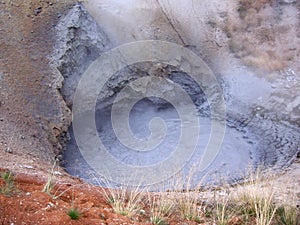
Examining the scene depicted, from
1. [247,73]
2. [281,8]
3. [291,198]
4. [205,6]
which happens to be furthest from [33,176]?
[281,8]

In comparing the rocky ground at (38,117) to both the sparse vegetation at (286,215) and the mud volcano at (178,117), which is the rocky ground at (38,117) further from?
the sparse vegetation at (286,215)

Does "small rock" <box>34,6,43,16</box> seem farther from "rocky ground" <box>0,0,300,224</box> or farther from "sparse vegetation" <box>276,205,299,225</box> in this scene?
"sparse vegetation" <box>276,205,299,225</box>

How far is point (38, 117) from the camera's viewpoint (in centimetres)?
904

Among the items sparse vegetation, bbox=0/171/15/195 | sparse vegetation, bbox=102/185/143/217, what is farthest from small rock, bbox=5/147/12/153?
sparse vegetation, bbox=102/185/143/217

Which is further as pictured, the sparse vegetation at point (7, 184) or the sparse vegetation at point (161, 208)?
the sparse vegetation at point (161, 208)

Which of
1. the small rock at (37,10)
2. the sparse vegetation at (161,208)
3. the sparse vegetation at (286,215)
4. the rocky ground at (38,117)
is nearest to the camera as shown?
the rocky ground at (38,117)

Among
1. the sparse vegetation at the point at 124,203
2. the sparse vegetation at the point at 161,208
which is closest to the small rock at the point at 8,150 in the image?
the sparse vegetation at the point at 124,203

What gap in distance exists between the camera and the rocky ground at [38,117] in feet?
16.1

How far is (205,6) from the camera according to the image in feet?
43.1

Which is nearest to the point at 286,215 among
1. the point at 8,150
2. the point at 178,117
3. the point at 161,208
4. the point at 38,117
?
the point at 161,208

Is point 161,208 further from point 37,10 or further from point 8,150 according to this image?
point 37,10

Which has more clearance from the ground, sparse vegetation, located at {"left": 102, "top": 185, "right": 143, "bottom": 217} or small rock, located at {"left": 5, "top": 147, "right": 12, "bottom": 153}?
small rock, located at {"left": 5, "top": 147, "right": 12, "bottom": 153}

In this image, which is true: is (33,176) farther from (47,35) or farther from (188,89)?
(188,89)

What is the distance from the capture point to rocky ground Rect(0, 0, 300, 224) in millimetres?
4910
